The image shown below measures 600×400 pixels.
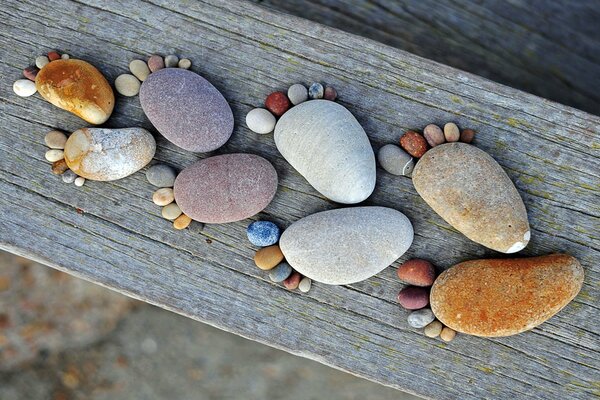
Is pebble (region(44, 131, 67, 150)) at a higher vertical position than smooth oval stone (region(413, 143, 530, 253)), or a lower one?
lower

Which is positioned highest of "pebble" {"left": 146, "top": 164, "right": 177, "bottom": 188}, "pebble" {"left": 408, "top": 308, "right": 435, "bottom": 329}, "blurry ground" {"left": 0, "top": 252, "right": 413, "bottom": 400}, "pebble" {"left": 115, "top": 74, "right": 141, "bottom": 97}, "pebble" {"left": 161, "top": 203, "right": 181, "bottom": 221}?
"pebble" {"left": 115, "top": 74, "right": 141, "bottom": 97}

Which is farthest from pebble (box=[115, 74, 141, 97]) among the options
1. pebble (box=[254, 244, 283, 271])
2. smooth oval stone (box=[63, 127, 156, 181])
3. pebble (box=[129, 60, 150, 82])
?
pebble (box=[254, 244, 283, 271])

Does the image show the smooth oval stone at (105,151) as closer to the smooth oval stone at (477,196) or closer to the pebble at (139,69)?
the pebble at (139,69)

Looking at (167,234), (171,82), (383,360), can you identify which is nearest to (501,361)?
(383,360)

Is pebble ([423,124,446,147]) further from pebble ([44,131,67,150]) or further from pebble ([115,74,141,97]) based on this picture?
pebble ([44,131,67,150])

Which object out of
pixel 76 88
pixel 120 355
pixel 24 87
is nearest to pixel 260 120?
pixel 76 88

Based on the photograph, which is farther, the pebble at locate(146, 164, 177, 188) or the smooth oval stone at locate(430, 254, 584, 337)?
the pebble at locate(146, 164, 177, 188)

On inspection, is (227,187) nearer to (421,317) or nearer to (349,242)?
(349,242)
